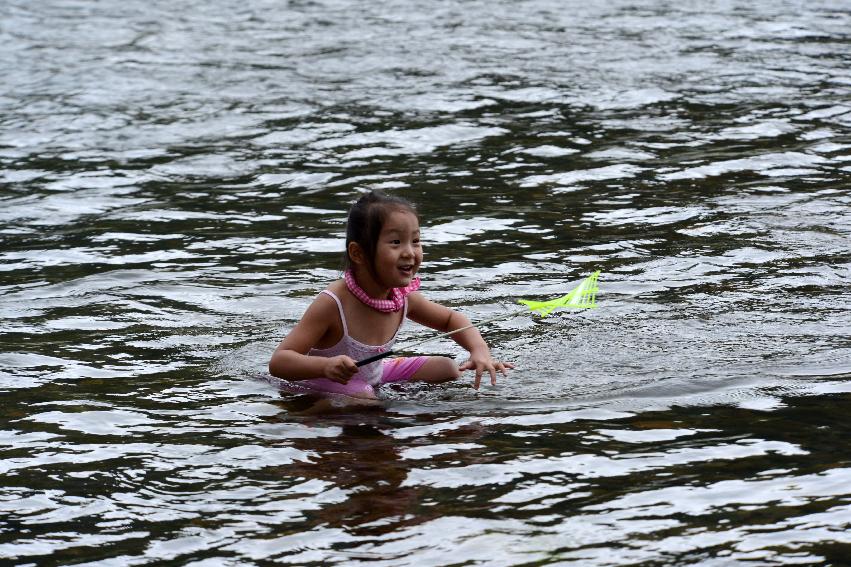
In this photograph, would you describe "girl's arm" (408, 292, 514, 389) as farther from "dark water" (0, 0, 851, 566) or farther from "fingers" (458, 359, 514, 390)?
"dark water" (0, 0, 851, 566)

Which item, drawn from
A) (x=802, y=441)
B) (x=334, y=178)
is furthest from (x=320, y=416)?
(x=334, y=178)

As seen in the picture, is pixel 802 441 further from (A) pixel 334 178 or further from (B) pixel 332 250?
(A) pixel 334 178

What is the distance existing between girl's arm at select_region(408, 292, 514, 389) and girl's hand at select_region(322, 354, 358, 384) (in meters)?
0.63

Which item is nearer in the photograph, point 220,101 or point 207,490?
point 207,490

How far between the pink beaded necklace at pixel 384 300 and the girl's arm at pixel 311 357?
0.14 meters

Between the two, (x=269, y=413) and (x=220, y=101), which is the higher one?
(x=220, y=101)

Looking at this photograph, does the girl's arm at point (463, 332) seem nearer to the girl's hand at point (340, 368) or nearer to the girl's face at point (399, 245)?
the girl's face at point (399, 245)

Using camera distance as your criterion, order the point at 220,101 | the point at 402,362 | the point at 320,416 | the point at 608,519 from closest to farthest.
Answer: the point at 608,519 → the point at 320,416 → the point at 402,362 → the point at 220,101

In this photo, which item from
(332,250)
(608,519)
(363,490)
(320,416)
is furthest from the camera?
(332,250)

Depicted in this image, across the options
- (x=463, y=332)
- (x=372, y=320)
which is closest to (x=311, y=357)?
(x=372, y=320)

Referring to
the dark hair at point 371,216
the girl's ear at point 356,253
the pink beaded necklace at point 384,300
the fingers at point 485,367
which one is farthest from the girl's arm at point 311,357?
the fingers at point 485,367

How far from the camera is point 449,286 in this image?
9.02 meters

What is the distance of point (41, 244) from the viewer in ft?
33.6

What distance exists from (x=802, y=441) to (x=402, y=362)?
7.88 ft
